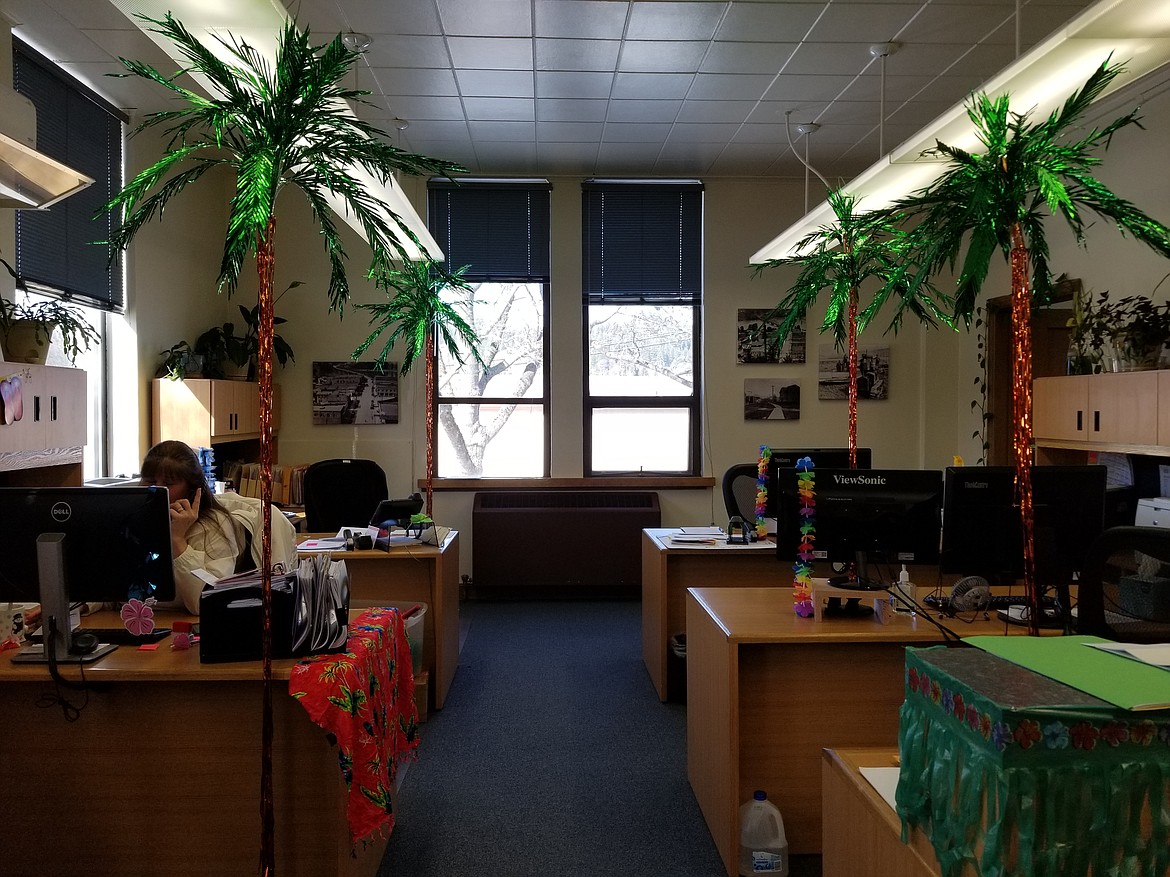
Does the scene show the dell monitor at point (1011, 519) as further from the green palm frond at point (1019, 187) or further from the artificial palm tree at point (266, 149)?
the artificial palm tree at point (266, 149)

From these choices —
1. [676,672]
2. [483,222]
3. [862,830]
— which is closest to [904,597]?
[862,830]

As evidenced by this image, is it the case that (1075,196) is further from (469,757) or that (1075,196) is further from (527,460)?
(527,460)

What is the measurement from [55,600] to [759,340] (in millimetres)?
5788

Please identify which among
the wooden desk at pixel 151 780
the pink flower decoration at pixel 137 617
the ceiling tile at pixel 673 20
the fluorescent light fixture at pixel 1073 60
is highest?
the ceiling tile at pixel 673 20

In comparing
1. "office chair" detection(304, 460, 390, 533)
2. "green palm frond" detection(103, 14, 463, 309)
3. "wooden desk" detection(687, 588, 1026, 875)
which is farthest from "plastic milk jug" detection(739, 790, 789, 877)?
"office chair" detection(304, 460, 390, 533)

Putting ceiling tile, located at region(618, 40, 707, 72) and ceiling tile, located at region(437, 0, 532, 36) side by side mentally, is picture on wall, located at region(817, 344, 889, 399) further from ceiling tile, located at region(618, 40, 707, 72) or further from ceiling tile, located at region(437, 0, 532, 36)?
ceiling tile, located at region(437, 0, 532, 36)

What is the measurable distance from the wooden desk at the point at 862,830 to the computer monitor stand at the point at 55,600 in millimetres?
1985

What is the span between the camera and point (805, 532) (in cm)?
296

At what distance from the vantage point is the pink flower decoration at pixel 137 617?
2408mm

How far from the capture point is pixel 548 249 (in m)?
7.06

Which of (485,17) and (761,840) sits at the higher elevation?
(485,17)

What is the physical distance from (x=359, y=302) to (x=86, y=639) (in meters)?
4.89

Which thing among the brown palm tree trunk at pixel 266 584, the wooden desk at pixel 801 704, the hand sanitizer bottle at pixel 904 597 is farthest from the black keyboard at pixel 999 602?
the brown palm tree trunk at pixel 266 584

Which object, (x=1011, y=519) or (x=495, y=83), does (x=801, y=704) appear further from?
(x=495, y=83)
